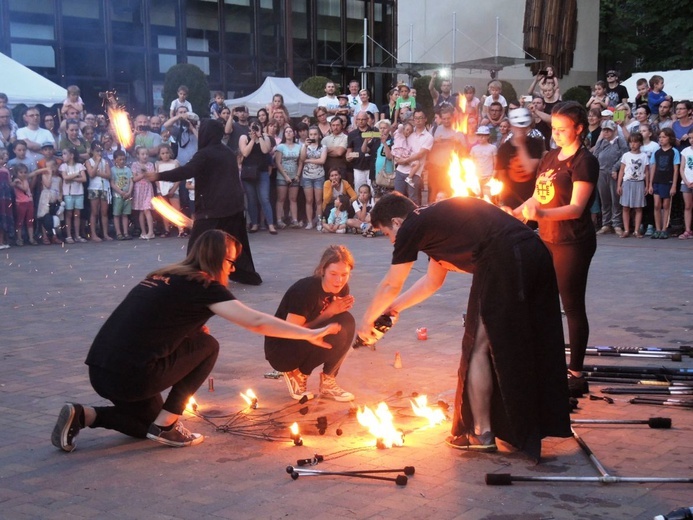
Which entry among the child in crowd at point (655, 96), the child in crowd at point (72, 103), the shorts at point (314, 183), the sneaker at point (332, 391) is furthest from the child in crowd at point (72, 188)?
the sneaker at point (332, 391)

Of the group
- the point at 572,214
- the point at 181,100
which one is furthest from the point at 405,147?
the point at 572,214

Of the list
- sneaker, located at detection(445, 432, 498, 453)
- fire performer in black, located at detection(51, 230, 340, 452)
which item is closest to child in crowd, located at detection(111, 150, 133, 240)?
fire performer in black, located at detection(51, 230, 340, 452)

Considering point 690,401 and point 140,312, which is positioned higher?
point 140,312

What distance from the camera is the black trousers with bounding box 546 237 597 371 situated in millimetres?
6293

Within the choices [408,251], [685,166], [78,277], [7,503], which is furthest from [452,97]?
[7,503]

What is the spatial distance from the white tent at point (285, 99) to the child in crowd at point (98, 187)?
10.0 m

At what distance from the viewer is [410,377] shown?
6840 millimetres

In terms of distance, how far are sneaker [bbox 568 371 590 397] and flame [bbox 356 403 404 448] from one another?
1326 millimetres

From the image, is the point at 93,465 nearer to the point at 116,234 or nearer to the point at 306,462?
the point at 306,462

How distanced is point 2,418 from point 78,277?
6218 mm

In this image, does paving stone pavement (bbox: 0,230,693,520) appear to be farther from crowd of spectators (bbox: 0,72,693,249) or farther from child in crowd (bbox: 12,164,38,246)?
child in crowd (bbox: 12,164,38,246)

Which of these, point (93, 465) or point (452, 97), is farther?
point (452, 97)

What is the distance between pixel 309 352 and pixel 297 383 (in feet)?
0.87

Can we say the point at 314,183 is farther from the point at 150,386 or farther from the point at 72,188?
the point at 150,386
